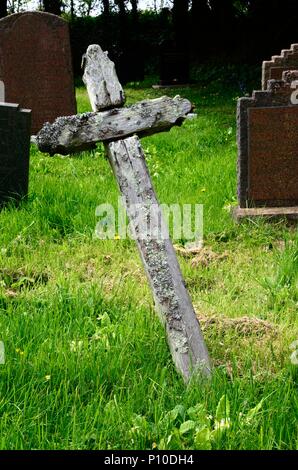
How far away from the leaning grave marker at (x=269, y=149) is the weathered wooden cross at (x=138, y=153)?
108 inches

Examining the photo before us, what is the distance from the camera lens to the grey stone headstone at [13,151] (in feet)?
19.1

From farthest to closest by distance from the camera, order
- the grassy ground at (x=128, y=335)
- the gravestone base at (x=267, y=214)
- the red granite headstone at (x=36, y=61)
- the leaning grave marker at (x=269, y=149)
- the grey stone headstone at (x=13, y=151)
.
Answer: the red granite headstone at (x=36, y=61) → the grey stone headstone at (x=13, y=151) → the leaning grave marker at (x=269, y=149) → the gravestone base at (x=267, y=214) → the grassy ground at (x=128, y=335)

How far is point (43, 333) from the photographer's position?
3016mm

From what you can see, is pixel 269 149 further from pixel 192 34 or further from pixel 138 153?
pixel 192 34

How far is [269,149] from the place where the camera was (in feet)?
18.2

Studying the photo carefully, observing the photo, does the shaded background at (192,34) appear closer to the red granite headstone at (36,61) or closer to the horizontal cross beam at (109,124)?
the red granite headstone at (36,61)

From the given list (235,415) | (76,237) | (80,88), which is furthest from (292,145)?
(80,88)

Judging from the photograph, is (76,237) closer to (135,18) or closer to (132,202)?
(132,202)

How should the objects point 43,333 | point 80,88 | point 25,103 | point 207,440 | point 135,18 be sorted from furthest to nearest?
1. point 135,18
2. point 80,88
3. point 25,103
4. point 43,333
5. point 207,440

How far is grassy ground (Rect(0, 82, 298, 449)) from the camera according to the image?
2.33 m

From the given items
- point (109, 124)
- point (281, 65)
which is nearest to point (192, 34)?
point (281, 65)

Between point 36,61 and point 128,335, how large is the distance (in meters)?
7.07

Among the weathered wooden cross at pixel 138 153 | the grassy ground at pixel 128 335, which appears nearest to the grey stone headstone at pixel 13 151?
the grassy ground at pixel 128 335

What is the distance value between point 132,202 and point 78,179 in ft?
13.4
